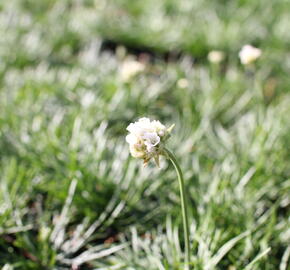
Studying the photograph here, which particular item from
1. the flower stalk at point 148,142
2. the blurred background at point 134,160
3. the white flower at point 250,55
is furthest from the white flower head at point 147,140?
the white flower at point 250,55

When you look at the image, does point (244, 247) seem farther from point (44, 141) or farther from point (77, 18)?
point (77, 18)

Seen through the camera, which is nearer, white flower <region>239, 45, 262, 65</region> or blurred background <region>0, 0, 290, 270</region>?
blurred background <region>0, 0, 290, 270</region>

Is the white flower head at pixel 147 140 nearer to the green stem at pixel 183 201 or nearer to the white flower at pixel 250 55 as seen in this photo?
the green stem at pixel 183 201

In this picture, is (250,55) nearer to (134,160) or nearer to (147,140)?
(134,160)

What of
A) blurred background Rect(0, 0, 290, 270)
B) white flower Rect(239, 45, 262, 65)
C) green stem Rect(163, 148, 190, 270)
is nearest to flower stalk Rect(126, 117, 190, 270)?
green stem Rect(163, 148, 190, 270)

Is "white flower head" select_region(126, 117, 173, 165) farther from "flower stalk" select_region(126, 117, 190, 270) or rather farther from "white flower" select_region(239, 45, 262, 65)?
"white flower" select_region(239, 45, 262, 65)

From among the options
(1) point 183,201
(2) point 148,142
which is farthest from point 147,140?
(1) point 183,201

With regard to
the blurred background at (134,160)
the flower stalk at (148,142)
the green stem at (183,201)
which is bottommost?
the green stem at (183,201)
